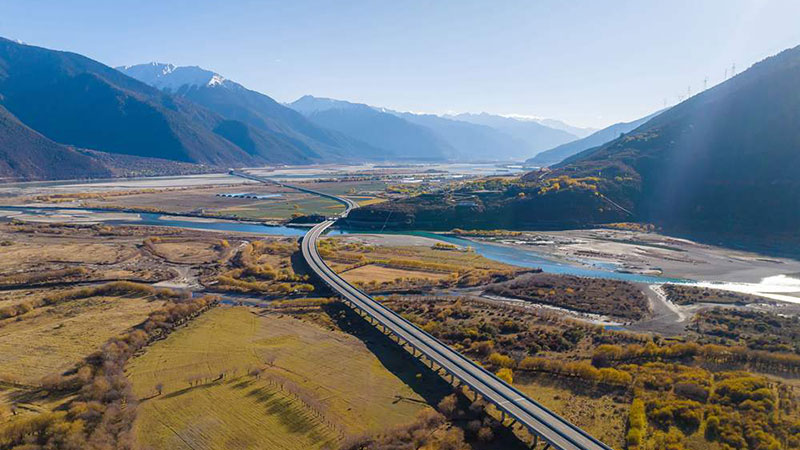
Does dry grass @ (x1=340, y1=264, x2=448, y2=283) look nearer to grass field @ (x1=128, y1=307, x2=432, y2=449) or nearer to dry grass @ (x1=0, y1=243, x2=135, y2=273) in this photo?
grass field @ (x1=128, y1=307, x2=432, y2=449)

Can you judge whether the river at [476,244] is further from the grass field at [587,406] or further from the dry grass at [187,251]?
the grass field at [587,406]

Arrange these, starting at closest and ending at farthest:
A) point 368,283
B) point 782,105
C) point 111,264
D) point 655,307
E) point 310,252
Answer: point 655,307 → point 368,283 → point 111,264 → point 310,252 → point 782,105

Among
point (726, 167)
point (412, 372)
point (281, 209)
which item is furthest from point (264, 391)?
point (726, 167)

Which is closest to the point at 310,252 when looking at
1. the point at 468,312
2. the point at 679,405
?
the point at 468,312

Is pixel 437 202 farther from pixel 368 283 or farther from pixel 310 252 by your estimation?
pixel 368 283

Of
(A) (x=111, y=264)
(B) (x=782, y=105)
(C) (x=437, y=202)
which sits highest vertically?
(B) (x=782, y=105)

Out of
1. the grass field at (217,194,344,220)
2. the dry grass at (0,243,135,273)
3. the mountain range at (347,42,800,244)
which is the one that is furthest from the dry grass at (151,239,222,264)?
the mountain range at (347,42,800,244)

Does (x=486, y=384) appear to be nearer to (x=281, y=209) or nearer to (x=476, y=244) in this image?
(x=476, y=244)
